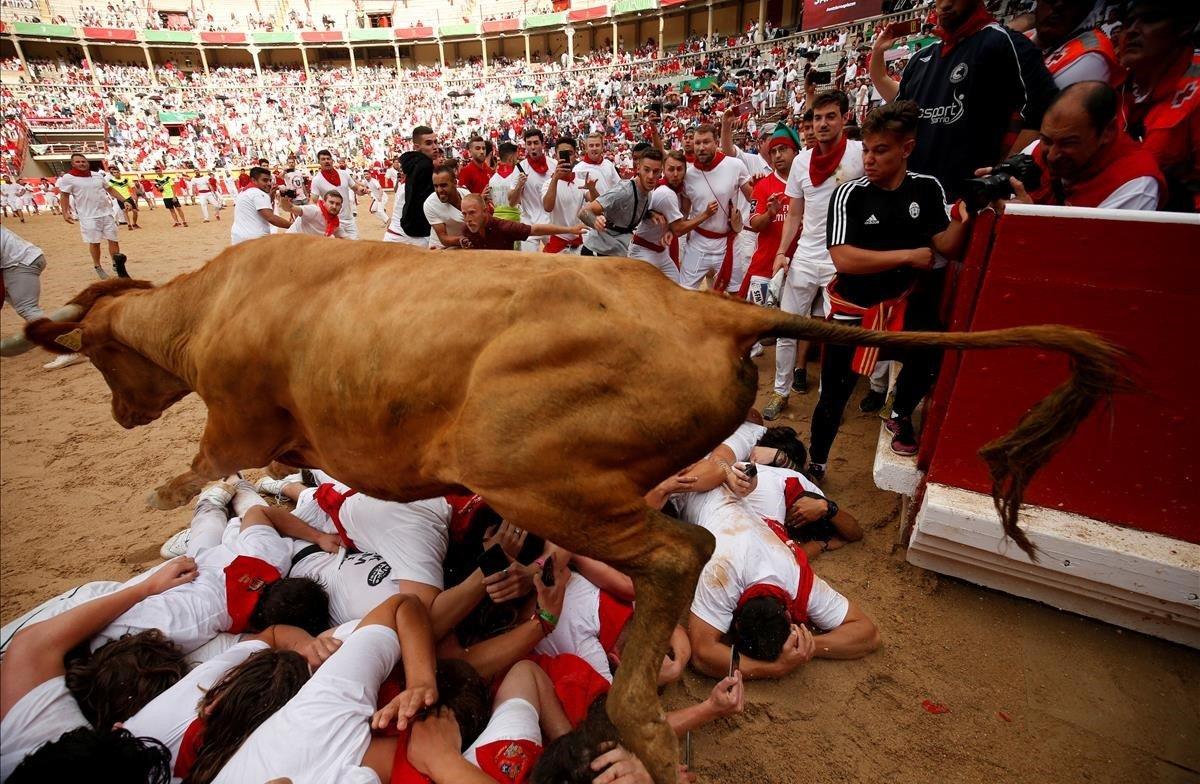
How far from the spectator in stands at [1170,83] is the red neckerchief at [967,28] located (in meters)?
0.76

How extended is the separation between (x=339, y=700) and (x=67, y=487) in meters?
4.56

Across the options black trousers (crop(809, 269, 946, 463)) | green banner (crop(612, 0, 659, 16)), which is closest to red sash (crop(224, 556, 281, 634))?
black trousers (crop(809, 269, 946, 463))

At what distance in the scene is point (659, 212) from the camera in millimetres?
6852

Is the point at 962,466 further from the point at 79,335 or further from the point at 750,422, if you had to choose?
the point at 79,335

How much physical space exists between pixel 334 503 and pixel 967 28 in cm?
538

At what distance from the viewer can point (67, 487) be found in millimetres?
5008

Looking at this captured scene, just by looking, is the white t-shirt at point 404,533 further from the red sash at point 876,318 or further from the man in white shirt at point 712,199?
the man in white shirt at point 712,199

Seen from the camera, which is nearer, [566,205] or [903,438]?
[903,438]

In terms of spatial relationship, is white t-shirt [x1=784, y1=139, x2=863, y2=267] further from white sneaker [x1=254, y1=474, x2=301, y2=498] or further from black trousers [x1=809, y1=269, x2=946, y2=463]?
white sneaker [x1=254, y1=474, x2=301, y2=498]

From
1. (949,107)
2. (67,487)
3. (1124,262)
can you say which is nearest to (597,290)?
(1124,262)

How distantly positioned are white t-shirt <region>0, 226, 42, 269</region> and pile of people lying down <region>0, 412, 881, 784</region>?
19.1 feet

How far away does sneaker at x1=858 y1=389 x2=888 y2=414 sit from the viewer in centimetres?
576

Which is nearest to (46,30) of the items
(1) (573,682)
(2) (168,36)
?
(2) (168,36)

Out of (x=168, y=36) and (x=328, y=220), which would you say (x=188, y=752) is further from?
(x=168, y=36)
